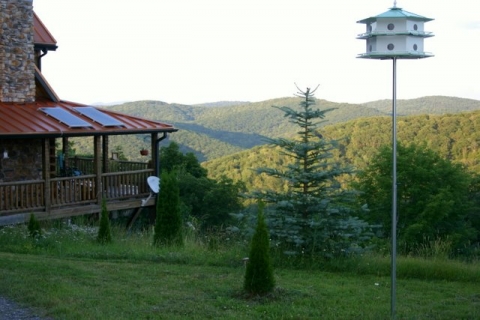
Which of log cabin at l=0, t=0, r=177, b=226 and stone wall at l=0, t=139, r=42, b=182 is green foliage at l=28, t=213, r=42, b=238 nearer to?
log cabin at l=0, t=0, r=177, b=226

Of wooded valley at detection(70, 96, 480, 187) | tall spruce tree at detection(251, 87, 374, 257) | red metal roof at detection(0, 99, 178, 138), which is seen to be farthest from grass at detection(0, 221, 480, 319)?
wooded valley at detection(70, 96, 480, 187)

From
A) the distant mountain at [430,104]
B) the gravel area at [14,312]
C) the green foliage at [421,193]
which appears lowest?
the green foliage at [421,193]

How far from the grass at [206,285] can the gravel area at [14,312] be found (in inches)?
6.2

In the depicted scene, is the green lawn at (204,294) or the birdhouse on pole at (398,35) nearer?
the birdhouse on pole at (398,35)

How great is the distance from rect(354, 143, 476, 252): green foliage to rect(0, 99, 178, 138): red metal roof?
726 inches

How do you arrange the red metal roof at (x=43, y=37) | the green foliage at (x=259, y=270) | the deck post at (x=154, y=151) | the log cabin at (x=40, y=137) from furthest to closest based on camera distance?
the deck post at (x=154, y=151) → the red metal roof at (x=43, y=37) → the log cabin at (x=40, y=137) → the green foliage at (x=259, y=270)

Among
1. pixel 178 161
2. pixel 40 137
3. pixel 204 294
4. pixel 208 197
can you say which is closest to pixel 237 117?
pixel 178 161

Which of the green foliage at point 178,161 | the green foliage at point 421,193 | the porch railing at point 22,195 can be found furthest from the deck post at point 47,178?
the green foliage at point 421,193

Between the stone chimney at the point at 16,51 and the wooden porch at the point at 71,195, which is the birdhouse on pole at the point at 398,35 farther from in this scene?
the stone chimney at the point at 16,51

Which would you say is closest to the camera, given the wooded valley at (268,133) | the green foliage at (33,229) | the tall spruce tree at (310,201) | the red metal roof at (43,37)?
the tall spruce tree at (310,201)

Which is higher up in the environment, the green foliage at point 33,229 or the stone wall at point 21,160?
the stone wall at point 21,160

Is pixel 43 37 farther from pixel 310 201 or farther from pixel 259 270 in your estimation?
pixel 259 270

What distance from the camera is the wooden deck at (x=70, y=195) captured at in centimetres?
1570

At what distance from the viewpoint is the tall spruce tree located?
36.8ft
